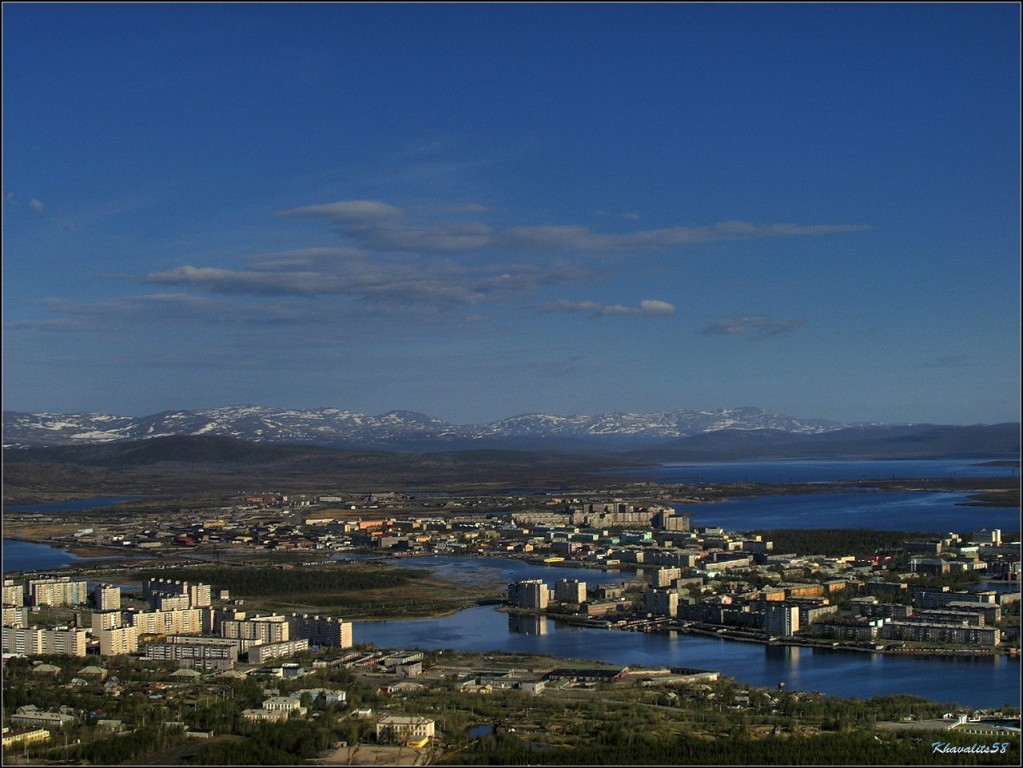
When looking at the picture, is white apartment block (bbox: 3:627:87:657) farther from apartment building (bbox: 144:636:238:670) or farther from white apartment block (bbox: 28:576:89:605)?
white apartment block (bbox: 28:576:89:605)

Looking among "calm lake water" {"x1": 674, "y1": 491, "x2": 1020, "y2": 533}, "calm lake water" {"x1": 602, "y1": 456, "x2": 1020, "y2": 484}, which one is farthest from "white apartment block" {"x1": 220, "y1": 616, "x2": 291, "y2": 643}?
"calm lake water" {"x1": 602, "y1": 456, "x2": 1020, "y2": 484}

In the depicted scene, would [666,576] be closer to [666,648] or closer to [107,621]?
[666,648]

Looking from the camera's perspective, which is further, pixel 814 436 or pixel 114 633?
pixel 814 436

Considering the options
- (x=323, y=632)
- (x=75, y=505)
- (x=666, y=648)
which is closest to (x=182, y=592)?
(x=323, y=632)

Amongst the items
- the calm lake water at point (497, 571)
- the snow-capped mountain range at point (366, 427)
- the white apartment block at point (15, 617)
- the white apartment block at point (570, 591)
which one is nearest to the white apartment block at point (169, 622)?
the white apartment block at point (15, 617)

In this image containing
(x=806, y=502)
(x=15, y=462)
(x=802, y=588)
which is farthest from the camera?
(x=15, y=462)

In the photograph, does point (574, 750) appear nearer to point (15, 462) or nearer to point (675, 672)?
point (675, 672)

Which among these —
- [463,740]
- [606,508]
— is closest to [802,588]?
[463,740]
